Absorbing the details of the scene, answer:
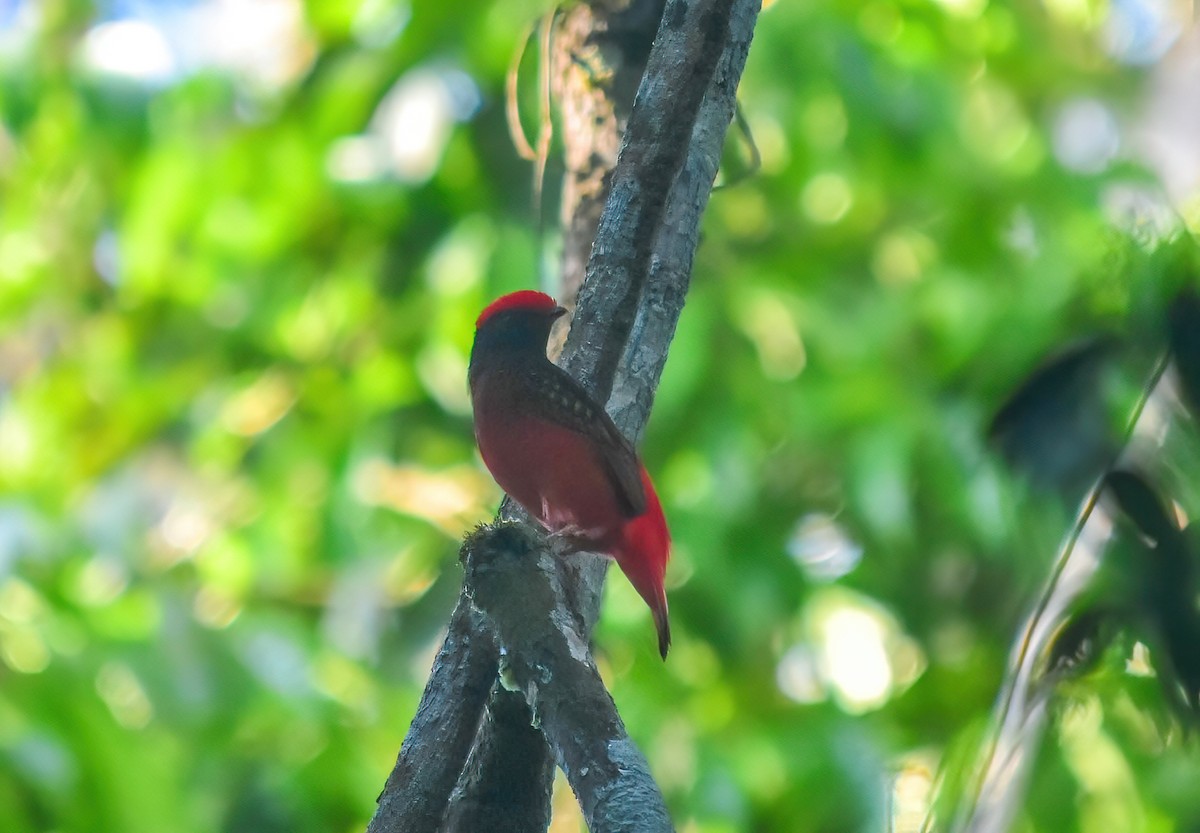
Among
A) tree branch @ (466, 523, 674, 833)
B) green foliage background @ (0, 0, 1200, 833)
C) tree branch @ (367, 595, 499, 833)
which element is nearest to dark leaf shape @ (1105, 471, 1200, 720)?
tree branch @ (466, 523, 674, 833)

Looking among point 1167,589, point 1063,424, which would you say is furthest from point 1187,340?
point 1167,589

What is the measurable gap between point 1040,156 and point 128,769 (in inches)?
152

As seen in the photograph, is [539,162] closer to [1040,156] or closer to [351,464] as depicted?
[351,464]

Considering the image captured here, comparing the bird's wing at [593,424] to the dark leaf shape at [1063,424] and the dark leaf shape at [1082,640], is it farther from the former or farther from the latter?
the dark leaf shape at [1082,640]

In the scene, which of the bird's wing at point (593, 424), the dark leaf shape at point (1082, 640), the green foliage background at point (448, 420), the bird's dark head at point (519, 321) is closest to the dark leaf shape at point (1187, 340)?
the dark leaf shape at point (1082, 640)

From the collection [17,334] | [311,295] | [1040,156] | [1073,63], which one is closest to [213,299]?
[311,295]

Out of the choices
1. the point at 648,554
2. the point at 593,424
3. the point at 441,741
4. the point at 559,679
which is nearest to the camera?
the point at 559,679

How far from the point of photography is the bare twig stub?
5.00ft

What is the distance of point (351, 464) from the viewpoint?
501cm

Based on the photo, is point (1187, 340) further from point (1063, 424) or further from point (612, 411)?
point (612, 411)

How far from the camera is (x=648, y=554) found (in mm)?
2662

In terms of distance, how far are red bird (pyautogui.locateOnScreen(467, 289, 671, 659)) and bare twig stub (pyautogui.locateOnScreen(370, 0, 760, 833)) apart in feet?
0.22

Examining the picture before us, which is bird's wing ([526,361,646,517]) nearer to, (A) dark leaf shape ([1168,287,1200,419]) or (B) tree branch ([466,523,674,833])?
(B) tree branch ([466,523,674,833])

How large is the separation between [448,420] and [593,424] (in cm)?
302
